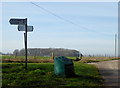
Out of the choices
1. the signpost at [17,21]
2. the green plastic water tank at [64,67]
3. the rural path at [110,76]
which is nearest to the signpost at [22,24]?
the signpost at [17,21]

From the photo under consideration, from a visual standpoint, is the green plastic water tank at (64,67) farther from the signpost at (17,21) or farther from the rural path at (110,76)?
the signpost at (17,21)

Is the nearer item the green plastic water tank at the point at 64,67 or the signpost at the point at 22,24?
the green plastic water tank at the point at 64,67

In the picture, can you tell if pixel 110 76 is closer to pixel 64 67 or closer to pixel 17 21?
pixel 64 67

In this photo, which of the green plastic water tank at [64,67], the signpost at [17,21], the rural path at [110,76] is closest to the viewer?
the rural path at [110,76]

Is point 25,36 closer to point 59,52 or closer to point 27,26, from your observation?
point 27,26

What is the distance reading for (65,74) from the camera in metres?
11.0

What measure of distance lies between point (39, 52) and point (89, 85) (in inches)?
1101

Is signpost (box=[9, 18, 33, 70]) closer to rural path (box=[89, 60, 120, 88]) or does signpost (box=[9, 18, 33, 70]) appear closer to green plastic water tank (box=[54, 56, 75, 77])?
green plastic water tank (box=[54, 56, 75, 77])

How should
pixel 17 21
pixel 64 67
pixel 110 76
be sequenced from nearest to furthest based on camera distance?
pixel 64 67
pixel 110 76
pixel 17 21

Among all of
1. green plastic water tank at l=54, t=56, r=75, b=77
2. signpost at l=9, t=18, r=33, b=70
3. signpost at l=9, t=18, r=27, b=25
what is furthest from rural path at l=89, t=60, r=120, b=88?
signpost at l=9, t=18, r=27, b=25

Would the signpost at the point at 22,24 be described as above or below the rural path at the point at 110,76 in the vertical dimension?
above

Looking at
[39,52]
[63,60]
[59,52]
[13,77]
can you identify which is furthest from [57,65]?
[39,52]

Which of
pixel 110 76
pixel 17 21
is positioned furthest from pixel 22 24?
pixel 110 76

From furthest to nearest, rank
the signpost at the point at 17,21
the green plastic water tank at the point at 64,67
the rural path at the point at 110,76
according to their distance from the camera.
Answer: the signpost at the point at 17,21 → the green plastic water tank at the point at 64,67 → the rural path at the point at 110,76
